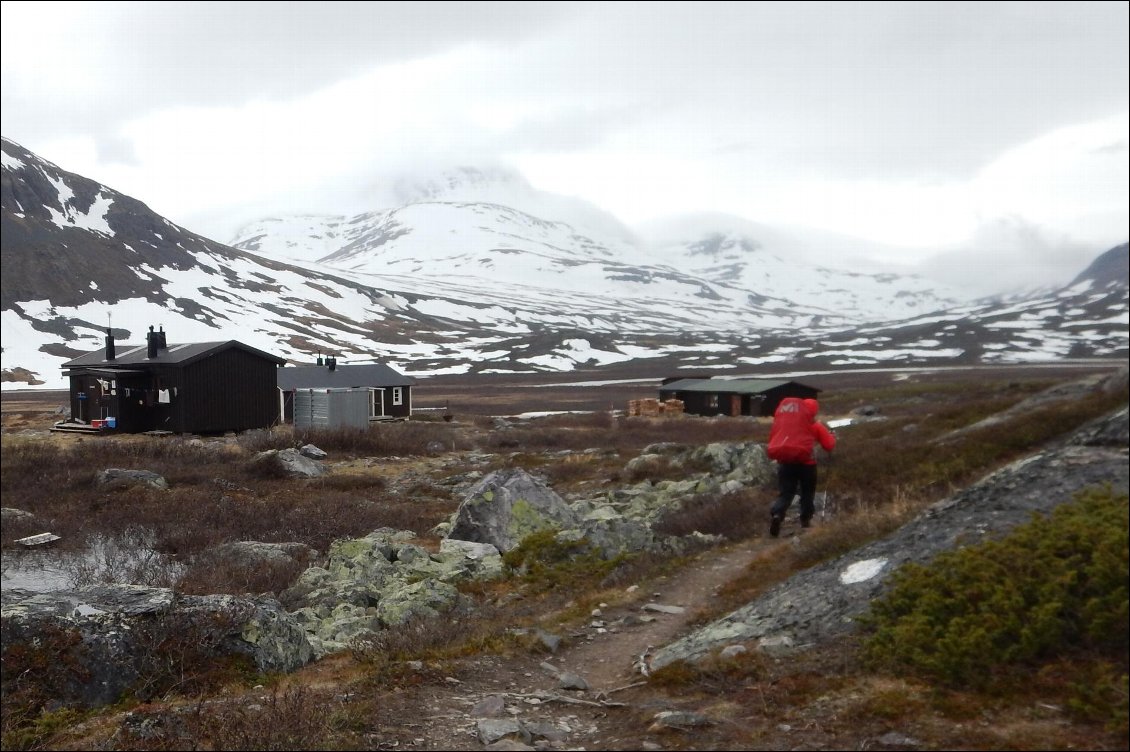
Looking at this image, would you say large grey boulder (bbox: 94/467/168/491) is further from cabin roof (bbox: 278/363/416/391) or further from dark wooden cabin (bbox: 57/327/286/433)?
cabin roof (bbox: 278/363/416/391)

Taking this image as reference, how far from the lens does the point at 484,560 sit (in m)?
15.7

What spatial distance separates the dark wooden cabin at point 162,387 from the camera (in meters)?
40.0

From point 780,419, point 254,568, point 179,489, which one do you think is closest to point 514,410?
point 179,489

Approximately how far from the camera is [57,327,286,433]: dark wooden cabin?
40.0m

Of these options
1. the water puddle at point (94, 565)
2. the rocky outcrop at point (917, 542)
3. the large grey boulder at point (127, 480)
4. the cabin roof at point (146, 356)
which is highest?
the cabin roof at point (146, 356)

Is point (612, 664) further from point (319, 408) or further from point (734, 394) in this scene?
point (734, 394)

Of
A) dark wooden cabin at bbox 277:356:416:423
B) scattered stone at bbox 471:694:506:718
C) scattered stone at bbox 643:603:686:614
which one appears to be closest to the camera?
scattered stone at bbox 471:694:506:718

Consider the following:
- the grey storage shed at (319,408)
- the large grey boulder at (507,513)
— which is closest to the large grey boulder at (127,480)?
the large grey boulder at (507,513)

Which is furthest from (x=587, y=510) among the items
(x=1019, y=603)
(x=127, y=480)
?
(x=127, y=480)

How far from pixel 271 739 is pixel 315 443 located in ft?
120

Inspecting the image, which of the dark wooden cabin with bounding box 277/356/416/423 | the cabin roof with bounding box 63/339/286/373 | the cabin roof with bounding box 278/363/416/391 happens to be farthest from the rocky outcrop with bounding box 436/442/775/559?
the cabin roof with bounding box 278/363/416/391

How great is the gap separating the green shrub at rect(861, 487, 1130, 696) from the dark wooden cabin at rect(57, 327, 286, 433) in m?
40.7

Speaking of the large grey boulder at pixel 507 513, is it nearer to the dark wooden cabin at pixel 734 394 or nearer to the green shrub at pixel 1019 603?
the green shrub at pixel 1019 603

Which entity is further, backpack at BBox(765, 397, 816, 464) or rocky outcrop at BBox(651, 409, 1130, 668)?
backpack at BBox(765, 397, 816, 464)
